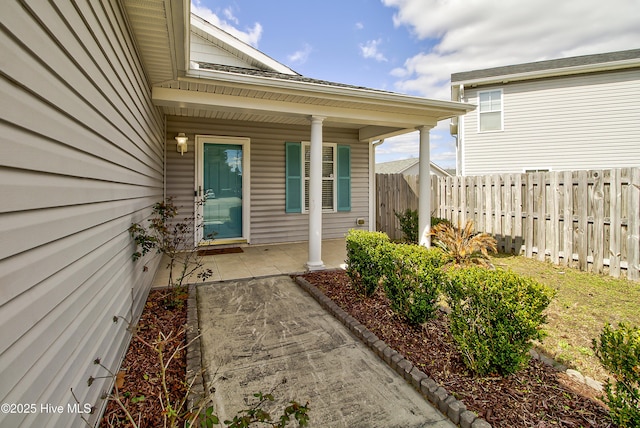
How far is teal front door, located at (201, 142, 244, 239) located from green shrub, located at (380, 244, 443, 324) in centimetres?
437

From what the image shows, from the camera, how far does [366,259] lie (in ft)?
11.7

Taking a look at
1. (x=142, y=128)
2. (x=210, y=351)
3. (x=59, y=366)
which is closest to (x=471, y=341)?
(x=210, y=351)

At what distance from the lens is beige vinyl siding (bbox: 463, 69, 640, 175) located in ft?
29.5

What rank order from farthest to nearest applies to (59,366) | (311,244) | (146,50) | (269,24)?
(269,24)
(311,244)
(146,50)
(59,366)

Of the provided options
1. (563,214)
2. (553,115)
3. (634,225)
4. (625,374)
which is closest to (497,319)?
(625,374)

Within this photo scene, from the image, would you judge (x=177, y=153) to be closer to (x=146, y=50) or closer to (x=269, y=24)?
(x=146, y=50)

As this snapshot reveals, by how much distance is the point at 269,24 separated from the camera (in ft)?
29.8

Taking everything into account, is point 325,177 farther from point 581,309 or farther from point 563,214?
point 581,309

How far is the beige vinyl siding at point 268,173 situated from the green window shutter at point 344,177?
16 cm

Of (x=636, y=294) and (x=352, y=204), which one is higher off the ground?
(x=352, y=204)

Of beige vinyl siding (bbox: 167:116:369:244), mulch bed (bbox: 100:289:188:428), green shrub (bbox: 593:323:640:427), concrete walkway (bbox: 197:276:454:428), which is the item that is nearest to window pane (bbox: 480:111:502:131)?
beige vinyl siding (bbox: 167:116:369:244)

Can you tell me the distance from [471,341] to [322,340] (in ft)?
4.04

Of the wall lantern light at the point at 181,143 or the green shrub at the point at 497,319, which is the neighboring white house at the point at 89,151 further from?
the green shrub at the point at 497,319

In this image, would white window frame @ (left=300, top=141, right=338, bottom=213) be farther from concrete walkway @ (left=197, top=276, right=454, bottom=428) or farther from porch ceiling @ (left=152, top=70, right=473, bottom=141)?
concrete walkway @ (left=197, top=276, right=454, bottom=428)
